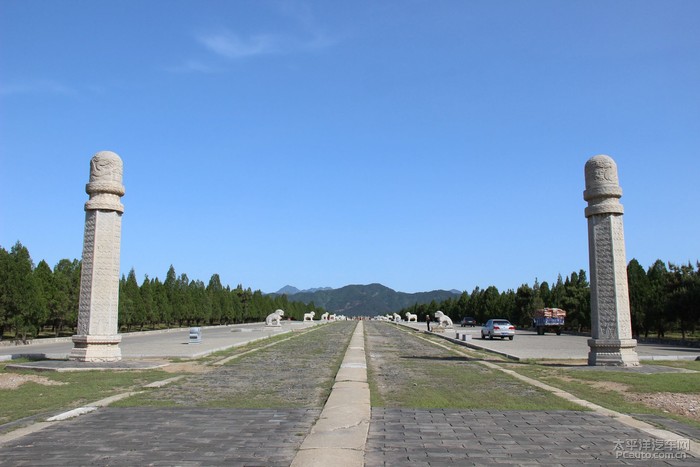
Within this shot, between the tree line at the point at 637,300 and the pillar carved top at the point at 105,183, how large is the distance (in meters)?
29.7

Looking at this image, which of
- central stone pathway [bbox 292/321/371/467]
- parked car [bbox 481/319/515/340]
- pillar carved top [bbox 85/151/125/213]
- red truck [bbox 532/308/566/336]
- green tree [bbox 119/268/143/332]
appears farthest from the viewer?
green tree [bbox 119/268/143/332]

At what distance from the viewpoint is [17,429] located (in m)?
7.37

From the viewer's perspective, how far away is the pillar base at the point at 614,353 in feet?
53.0

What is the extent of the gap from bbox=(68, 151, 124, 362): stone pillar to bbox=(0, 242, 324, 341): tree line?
14.3 m

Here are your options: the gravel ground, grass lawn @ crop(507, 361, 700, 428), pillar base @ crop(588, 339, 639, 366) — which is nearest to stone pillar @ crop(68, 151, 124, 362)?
the gravel ground

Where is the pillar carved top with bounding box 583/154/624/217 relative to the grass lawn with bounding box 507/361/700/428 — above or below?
above

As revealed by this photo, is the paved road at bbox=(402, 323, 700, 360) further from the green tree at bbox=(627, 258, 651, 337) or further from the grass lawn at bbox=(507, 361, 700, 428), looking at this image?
the green tree at bbox=(627, 258, 651, 337)

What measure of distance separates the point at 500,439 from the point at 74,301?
3737 cm

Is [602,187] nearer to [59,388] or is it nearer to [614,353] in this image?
[614,353]

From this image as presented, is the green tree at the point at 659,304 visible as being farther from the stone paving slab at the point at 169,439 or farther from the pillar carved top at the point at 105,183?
the stone paving slab at the point at 169,439

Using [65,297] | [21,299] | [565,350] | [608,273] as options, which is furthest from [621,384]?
[65,297]

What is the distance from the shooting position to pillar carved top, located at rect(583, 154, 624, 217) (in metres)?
17.0

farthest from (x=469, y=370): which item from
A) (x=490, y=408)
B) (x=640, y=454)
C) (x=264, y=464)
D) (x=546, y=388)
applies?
(x=264, y=464)

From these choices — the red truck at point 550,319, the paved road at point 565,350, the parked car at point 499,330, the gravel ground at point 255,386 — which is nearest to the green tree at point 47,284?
the gravel ground at point 255,386
